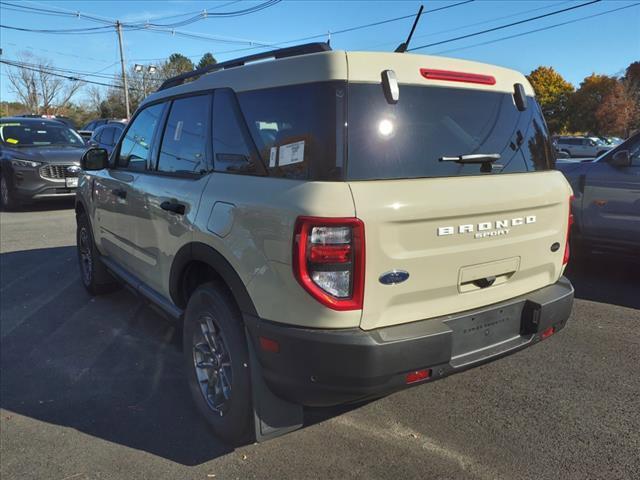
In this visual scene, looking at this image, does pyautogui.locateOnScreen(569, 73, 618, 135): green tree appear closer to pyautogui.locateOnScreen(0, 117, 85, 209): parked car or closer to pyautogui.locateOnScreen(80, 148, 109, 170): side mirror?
pyautogui.locateOnScreen(0, 117, 85, 209): parked car

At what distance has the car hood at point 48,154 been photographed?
1041 cm

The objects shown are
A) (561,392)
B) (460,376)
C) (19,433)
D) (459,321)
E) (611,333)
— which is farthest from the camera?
(611,333)

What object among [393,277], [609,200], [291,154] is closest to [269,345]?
[393,277]

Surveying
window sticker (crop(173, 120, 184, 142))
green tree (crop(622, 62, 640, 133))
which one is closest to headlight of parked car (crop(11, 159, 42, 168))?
window sticker (crop(173, 120, 184, 142))

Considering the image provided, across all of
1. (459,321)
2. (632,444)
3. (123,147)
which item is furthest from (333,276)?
Result: (123,147)

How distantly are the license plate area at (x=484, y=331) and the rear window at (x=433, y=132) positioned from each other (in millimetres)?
702

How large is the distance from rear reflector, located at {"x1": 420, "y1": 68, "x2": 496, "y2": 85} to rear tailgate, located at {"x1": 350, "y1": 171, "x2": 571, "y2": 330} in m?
0.52

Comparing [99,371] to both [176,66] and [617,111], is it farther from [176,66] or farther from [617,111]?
[176,66]

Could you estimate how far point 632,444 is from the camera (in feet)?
8.96

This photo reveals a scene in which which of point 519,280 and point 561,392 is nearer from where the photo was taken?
point 519,280

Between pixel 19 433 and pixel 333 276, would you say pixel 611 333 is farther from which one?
pixel 19 433

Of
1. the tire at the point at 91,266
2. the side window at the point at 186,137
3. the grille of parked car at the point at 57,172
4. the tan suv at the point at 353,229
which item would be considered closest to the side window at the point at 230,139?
the tan suv at the point at 353,229

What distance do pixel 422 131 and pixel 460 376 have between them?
1.89 m

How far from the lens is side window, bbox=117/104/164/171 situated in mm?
3736
